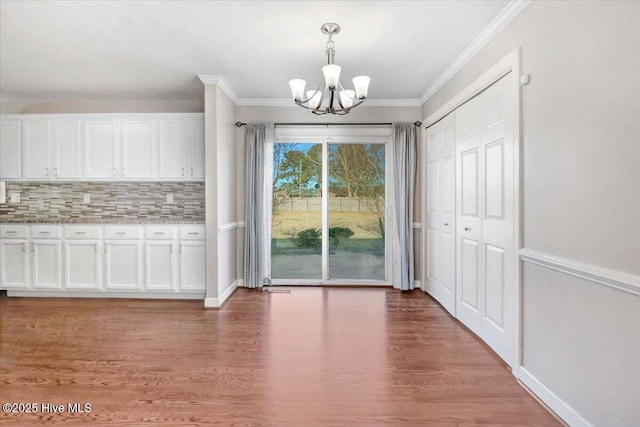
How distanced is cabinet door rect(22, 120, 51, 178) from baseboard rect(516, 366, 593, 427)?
5.46 metres

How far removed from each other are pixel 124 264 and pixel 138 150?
144cm

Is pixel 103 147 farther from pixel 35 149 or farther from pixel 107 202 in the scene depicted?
pixel 35 149

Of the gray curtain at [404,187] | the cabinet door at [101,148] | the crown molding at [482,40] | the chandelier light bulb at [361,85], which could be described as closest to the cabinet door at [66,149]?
the cabinet door at [101,148]

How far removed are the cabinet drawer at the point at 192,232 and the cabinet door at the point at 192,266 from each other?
0.07 metres

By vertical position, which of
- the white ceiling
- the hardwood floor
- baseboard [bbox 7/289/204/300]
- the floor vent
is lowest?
the hardwood floor

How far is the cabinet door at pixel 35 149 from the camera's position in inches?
165

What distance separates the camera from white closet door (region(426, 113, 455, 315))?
355cm

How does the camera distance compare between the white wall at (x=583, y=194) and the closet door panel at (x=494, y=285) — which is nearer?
the white wall at (x=583, y=194)

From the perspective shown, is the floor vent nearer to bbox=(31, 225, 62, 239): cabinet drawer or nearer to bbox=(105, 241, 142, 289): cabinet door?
bbox=(105, 241, 142, 289): cabinet door

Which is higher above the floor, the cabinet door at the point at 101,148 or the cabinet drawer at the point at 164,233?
the cabinet door at the point at 101,148

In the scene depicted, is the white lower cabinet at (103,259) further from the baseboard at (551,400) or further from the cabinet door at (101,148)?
the baseboard at (551,400)

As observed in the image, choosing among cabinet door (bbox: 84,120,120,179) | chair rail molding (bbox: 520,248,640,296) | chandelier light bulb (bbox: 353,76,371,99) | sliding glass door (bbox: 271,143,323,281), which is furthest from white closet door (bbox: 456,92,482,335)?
cabinet door (bbox: 84,120,120,179)

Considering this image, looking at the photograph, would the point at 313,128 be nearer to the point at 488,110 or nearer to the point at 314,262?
the point at 314,262

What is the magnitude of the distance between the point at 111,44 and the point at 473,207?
3.59m
